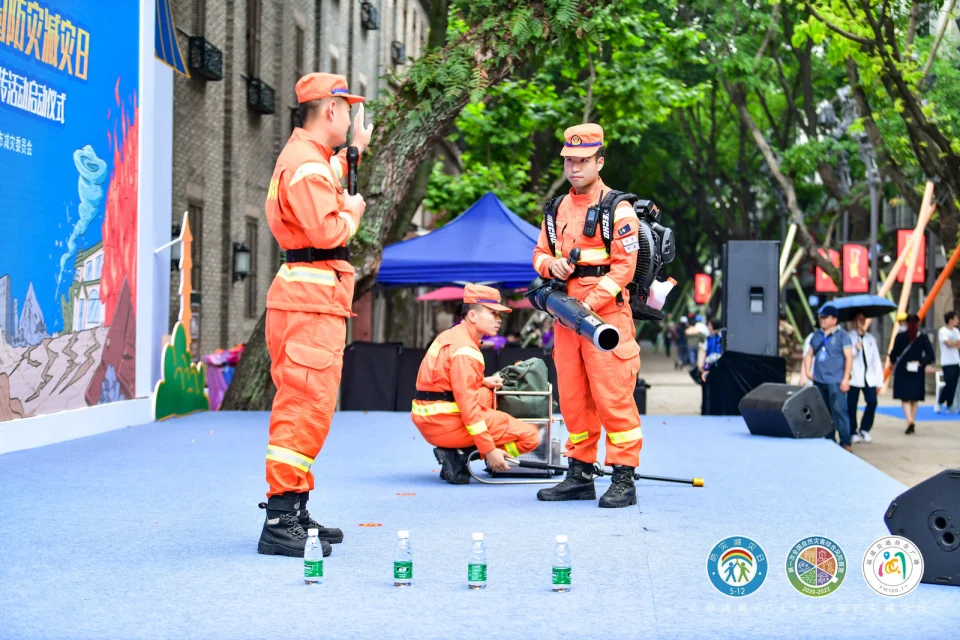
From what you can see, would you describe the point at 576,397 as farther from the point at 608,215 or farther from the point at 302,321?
the point at 302,321

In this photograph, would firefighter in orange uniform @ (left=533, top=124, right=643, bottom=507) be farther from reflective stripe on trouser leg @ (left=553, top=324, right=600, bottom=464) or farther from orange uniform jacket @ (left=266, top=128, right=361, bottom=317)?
orange uniform jacket @ (left=266, top=128, right=361, bottom=317)

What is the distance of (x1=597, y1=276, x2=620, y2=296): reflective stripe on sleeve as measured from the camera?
7.70 m

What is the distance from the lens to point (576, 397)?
8.15m

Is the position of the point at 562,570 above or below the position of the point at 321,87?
below

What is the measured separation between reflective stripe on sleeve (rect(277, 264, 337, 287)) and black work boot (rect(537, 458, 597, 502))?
2703 mm

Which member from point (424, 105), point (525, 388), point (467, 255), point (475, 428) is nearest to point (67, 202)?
point (525, 388)

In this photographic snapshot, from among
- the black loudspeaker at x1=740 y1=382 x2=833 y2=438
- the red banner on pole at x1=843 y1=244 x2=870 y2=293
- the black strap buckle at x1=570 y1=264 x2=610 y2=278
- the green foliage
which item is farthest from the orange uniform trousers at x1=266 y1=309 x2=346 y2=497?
the red banner on pole at x1=843 y1=244 x2=870 y2=293

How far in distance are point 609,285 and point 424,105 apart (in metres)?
9.36

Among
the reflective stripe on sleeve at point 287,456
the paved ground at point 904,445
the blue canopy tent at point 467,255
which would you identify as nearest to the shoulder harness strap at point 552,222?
the reflective stripe on sleeve at point 287,456

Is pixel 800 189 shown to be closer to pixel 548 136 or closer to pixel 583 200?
pixel 548 136

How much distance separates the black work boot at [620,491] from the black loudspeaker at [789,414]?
5888 millimetres

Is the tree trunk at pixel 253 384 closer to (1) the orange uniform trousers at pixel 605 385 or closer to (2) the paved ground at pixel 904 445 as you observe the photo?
(2) the paved ground at pixel 904 445

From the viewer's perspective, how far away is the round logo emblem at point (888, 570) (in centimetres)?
503

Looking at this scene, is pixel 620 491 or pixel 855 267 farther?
pixel 855 267
